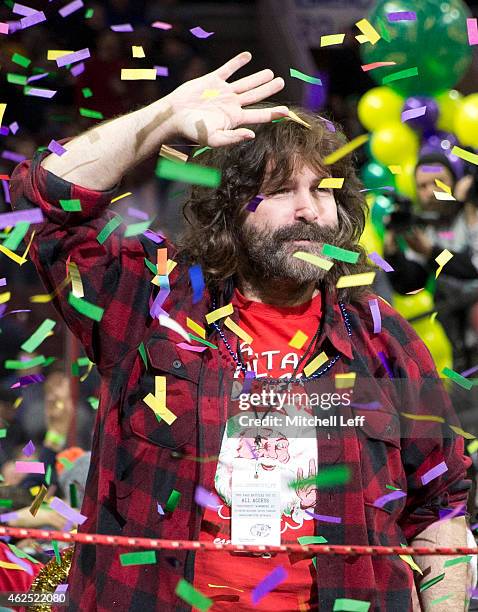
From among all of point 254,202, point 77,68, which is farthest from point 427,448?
point 77,68

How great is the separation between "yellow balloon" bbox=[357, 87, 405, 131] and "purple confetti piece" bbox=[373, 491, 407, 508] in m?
2.39

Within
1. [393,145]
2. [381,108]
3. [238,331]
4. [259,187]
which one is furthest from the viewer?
[381,108]

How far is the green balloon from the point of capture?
3834 mm

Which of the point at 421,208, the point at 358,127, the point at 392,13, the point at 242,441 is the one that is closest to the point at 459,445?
the point at 242,441

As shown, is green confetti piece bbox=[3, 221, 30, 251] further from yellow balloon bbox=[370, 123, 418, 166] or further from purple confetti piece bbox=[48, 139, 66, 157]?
yellow balloon bbox=[370, 123, 418, 166]

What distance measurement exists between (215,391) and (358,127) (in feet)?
9.26

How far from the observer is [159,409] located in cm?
184

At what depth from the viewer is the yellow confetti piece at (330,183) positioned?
201 centimetres

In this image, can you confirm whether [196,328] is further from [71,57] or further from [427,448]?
[71,57]

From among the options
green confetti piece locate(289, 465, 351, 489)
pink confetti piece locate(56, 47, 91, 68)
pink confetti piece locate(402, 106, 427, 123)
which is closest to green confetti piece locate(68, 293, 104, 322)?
green confetti piece locate(289, 465, 351, 489)

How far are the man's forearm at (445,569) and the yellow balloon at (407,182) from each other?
1940mm

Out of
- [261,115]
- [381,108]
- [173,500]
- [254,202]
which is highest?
[261,115]

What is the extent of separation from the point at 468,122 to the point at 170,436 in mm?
2382

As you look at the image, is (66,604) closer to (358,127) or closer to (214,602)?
(214,602)
